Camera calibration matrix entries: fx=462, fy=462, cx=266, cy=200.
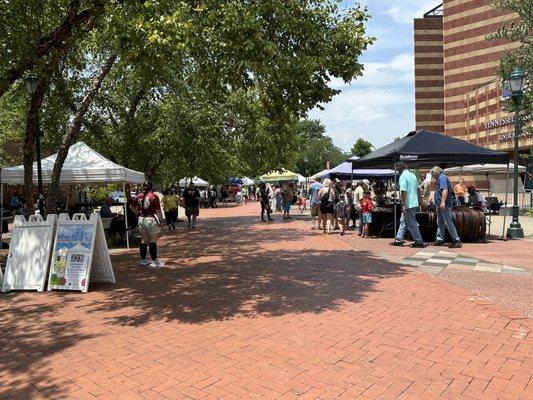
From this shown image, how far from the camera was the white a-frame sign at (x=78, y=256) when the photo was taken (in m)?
7.00

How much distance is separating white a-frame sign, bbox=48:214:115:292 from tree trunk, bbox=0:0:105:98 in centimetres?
306

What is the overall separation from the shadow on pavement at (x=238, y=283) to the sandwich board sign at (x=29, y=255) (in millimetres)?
868

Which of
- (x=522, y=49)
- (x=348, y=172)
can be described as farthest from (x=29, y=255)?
(x=522, y=49)

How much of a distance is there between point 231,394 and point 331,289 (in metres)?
3.40

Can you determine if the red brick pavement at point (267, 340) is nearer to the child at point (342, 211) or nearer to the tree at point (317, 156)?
the child at point (342, 211)

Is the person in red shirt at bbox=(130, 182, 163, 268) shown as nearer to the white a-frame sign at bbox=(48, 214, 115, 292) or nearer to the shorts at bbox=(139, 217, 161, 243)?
the shorts at bbox=(139, 217, 161, 243)

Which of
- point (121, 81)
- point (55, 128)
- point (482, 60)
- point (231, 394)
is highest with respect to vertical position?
point (482, 60)

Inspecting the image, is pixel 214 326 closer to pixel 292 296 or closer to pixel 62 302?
pixel 292 296

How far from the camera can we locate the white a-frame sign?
7.00 m

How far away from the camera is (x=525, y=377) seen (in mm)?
3672

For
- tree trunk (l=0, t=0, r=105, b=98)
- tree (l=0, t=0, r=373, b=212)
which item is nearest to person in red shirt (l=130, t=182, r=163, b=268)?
tree (l=0, t=0, r=373, b=212)

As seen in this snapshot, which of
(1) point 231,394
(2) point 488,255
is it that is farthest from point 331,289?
(2) point 488,255

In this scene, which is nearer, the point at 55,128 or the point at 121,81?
the point at 55,128

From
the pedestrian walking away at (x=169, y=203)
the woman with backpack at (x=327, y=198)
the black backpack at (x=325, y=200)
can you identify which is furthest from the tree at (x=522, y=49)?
the pedestrian walking away at (x=169, y=203)
